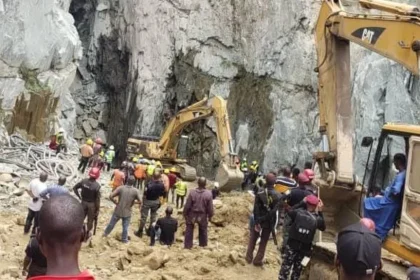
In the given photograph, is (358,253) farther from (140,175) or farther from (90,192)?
(140,175)

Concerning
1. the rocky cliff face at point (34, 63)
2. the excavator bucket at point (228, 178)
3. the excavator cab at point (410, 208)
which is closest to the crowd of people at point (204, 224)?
the excavator cab at point (410, 208)

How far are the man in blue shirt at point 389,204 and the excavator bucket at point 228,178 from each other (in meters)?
9.32

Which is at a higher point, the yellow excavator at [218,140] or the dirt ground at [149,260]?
the yellow excavator at [218,140]

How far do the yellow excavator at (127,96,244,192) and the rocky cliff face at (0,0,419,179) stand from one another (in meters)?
6.95

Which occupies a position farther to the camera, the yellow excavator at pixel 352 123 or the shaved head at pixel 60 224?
the yellow excavator at pixel 352 123

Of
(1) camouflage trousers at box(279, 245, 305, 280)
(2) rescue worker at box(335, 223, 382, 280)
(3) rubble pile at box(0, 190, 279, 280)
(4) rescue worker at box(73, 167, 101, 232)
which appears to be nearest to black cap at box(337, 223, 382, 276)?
(2) rescue worker at box(335, 223, 382, 280)

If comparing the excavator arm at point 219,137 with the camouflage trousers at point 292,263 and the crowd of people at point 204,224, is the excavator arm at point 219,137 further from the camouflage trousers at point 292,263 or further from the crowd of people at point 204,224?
the camouflage trousers at point 292,263

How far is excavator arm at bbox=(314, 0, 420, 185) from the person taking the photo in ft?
24.7

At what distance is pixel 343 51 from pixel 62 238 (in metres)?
7.39

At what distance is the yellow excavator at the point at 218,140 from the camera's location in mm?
16453

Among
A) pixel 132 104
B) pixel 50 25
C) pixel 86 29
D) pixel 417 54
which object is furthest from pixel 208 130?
pixel 417 54

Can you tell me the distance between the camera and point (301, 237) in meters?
7.26

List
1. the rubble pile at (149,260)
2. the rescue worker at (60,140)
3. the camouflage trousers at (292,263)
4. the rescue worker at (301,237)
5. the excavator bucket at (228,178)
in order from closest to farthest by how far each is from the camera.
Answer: the rescue worker at (301,237)
the camouflage trousers at (292,263)
the rubble pile at (149,260)
the excavator bucket at (228,178)
the rescue worker at (60,140)

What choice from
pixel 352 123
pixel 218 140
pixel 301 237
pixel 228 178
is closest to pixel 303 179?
pixel 352 123
